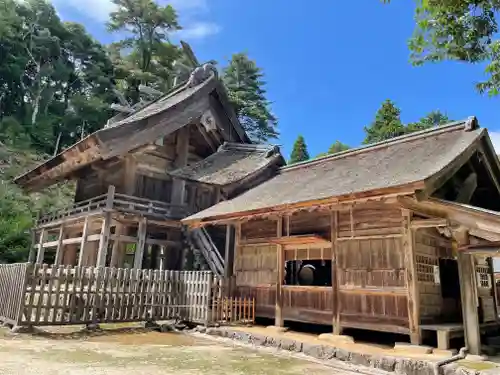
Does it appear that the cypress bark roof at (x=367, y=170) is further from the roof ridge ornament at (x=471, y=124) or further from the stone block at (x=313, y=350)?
the stone block at (x=313, y=350)

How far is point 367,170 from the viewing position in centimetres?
1059

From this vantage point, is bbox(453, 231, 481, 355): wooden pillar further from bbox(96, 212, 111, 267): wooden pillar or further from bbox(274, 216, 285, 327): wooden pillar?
bbox(96, 212, 111, 267): wooden pillar

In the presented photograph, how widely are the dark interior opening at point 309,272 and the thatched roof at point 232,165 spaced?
Result: 4103 millimetres

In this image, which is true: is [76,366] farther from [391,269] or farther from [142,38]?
[142,38]

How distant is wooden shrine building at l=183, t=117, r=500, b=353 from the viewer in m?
7.72

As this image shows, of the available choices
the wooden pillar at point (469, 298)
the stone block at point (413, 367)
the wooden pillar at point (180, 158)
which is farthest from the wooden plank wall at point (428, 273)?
the wooden pillar at point (180, 158)

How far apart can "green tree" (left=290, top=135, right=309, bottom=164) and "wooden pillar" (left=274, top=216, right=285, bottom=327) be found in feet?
103

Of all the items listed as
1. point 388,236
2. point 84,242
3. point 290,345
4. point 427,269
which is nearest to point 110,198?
point 84,242

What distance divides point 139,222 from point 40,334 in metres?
6.80

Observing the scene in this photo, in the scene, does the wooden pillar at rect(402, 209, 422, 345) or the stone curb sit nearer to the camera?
the stone curb

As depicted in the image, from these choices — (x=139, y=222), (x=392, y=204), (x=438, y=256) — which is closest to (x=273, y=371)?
(x=392, y=204)

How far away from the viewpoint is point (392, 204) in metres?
8.94

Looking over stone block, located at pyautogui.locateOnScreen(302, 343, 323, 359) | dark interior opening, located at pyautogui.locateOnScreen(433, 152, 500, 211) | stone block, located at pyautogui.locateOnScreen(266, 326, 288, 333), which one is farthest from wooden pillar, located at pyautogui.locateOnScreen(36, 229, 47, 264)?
dark interior opening, located at pyautogui.locateOnScreen(433, 152, 500, 211)

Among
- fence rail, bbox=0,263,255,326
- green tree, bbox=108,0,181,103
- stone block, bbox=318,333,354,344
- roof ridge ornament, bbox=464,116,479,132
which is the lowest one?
stone block, bbox=318,333,354,344
